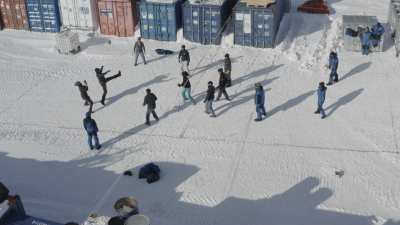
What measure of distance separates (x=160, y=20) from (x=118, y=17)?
6.97 ft

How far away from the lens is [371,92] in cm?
1992

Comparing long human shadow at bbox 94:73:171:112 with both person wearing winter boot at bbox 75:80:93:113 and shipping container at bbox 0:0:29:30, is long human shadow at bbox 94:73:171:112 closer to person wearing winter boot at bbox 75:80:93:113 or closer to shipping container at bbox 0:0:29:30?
person wearing winter boot at bbox 75:80:93:113

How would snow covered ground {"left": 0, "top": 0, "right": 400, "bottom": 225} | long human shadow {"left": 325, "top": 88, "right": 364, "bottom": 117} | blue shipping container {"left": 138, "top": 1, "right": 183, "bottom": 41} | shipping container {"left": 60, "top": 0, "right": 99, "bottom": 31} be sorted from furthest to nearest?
shipping container {"left": 60, "top": 0, "right": 99, "bottom": 31}, blue shipping container {"left": 138, "top": 1, "right": 183, "bottom": 41}, long human shadow {"left": 325, "top": 88, "right": 364, "bottom": 117}, snow covered ground {"left": 0, "top": 0, "right": 400, "bottom": 225}

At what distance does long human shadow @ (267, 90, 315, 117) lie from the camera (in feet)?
62.6

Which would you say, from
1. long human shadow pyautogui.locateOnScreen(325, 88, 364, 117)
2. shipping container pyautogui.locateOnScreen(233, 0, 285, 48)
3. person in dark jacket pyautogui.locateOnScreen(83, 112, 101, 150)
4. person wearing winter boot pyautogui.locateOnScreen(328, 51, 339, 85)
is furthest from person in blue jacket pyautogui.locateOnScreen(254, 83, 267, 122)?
shipping container pyautogui.locateOnScreen(233, 0, 285, 48)

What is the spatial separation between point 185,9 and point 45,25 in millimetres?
7266

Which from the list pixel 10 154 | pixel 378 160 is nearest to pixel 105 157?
pixel 10 154

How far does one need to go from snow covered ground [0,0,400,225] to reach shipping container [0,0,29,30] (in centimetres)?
299

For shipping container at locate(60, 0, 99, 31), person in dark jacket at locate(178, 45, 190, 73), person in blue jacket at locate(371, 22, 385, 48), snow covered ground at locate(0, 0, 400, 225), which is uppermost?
shipping container at locate(60, 0, 99, 31)

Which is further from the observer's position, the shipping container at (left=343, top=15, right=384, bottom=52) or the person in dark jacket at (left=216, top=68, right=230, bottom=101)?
the shipping container at (left=343, top=15, right=384, bottom=52)

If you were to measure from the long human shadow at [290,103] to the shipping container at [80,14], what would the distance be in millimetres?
11192

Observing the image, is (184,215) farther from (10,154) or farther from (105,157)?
(10,154)

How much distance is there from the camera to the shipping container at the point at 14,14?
88.1ft

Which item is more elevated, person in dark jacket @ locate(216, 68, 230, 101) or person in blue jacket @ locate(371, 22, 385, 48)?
person in blue jacket @ locate(371, 22, 385, 48)
